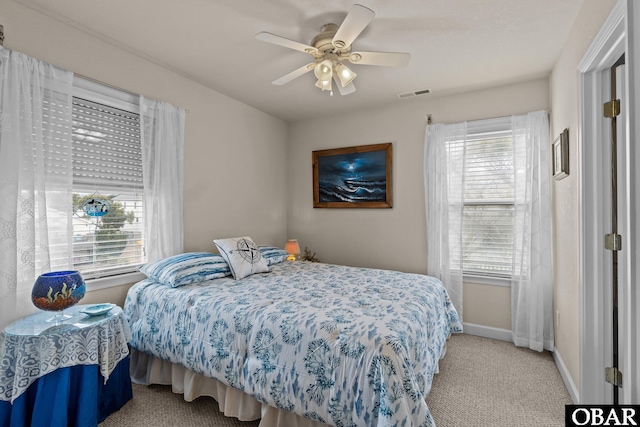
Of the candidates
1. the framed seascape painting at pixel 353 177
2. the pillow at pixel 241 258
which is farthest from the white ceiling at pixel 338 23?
the pillow at pixel 241 258

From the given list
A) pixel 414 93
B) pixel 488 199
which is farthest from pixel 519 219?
pixel 414 93

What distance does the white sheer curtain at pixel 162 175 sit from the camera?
8.79ft

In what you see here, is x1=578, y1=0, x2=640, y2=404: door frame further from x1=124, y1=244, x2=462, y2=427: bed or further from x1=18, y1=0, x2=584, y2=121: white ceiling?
x1=124, y1=244, x2=462, y2=427: bed

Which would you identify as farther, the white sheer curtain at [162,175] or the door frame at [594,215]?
the white sheer curtain at [162,175]

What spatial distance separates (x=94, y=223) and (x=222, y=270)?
1.05 m

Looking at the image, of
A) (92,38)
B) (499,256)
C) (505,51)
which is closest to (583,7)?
(505,51)

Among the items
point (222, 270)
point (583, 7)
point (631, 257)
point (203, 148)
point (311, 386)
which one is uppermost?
point (583, 7)

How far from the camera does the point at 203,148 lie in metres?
3.25

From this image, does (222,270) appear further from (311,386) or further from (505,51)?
(505,51)

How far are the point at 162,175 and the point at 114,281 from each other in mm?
971

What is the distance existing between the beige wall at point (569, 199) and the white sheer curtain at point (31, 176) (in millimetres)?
3347

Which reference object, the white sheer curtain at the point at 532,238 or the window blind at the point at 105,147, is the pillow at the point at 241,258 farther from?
the white sheer curtain at the point at 532,238

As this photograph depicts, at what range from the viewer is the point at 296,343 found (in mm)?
1663

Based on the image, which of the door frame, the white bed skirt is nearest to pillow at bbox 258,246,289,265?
the white bed skirt
